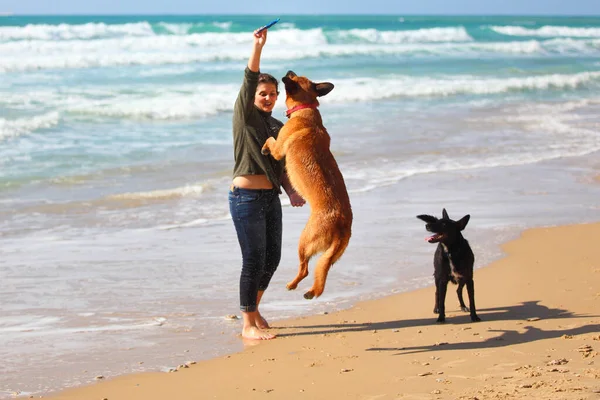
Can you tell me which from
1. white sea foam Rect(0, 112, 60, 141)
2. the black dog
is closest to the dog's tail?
the black dog

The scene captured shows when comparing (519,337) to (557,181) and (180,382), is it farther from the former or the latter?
(557,181)

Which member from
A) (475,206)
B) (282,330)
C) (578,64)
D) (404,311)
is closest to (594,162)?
(475,206)

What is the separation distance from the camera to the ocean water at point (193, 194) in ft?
18.2

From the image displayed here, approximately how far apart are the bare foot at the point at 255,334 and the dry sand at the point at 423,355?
0.28 feet

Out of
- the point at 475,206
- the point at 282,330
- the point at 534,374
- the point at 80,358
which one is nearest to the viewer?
the point at 534,374

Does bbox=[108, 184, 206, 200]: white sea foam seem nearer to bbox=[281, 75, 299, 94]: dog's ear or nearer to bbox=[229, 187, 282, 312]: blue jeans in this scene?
bbox=[229, 187, 282, 312]: blue jeans

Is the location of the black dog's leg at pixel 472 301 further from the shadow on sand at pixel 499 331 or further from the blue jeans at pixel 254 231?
the blue jeans at pixel 254 231

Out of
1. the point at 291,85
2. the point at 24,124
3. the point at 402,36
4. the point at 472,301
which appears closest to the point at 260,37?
the point at 291,85

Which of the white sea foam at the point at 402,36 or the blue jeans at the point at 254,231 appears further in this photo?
the white sea foam at the point at 402,36

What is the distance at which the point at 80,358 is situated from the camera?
16.1 feet

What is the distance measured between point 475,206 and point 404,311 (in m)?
3.59

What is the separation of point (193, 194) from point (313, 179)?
213 inches

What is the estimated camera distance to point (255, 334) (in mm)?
5191

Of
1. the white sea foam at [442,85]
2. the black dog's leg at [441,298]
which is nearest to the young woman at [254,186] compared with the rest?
the black dog's leg at [441,298]
